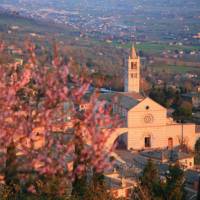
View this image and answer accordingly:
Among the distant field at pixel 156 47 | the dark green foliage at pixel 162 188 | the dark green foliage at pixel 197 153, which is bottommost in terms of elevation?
the dark green foliage at pixel 197 153

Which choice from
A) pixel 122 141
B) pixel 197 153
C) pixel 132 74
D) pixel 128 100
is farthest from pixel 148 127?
pixel 132 74

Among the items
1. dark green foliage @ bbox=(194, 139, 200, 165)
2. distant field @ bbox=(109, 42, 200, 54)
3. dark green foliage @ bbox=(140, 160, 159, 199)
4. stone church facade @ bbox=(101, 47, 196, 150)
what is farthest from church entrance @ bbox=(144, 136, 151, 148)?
distant field @ bbox=(109, 42, 200, 54)

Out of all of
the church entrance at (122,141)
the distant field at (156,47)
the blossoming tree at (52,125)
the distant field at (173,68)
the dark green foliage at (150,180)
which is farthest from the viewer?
the distant field at (156,47)

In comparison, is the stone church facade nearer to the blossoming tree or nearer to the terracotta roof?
the terracotta roof

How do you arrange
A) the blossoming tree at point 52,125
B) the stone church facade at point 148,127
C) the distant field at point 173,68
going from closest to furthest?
the blossoming tree at point 52,125, the stone church facade at point 148,127, the distant field at point 173,68

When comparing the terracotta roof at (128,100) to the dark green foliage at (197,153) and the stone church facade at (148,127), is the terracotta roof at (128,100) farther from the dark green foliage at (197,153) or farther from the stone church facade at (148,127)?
the dark green foliage at (197,153)

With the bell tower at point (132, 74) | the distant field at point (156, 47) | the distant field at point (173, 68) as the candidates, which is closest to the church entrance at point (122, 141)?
the bell tower at point (132, 74)

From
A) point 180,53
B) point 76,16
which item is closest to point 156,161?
point 180,53

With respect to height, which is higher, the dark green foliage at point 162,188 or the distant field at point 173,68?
the distant field at point 173,68

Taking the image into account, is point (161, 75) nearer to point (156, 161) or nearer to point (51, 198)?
point (156, 161)
